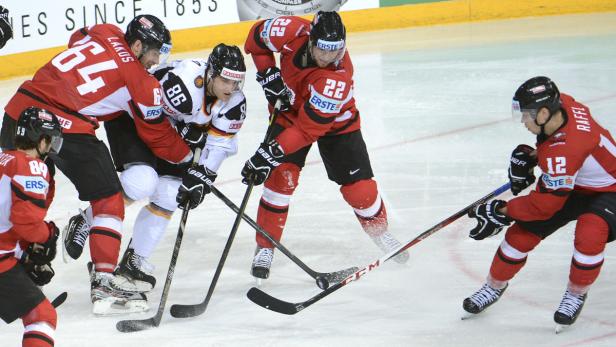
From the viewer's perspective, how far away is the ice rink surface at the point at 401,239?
3.78 metres

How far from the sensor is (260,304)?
3.91 m

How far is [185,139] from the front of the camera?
430 cm

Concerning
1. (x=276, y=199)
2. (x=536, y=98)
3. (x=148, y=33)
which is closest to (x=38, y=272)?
(x=148, y=33)

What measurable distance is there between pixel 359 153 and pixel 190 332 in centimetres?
119

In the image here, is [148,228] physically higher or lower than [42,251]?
lower

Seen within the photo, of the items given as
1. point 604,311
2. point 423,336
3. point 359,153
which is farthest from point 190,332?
point 604,311

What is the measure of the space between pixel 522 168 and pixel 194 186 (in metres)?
1.27

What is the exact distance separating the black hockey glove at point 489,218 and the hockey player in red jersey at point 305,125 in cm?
70

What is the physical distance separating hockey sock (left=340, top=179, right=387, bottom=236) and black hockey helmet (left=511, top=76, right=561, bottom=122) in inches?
42.8

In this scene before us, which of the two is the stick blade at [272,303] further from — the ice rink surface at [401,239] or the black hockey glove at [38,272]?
the black hockey glove at [38,272]

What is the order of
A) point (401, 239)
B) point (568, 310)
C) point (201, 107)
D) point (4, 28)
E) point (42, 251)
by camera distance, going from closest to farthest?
point (42, 251) < point (568, 310) < point (201, 107) < point (401, 239) < point (4, 28)

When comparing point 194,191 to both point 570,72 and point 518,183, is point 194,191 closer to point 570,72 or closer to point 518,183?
point 518,183

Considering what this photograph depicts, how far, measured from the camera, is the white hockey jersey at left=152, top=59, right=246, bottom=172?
404 cm

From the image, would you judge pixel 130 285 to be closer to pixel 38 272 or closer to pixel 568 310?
pixel 38 272
